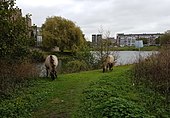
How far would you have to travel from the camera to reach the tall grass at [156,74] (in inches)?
498

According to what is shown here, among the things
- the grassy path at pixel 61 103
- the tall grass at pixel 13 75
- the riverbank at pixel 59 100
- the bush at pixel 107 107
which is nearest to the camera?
the bush at pixel 107 107

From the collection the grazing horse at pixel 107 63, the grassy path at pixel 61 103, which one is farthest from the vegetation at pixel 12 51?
the grazing horse at pixel 107 63

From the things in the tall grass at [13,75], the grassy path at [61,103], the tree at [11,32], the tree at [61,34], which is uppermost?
the tree at [61,34]

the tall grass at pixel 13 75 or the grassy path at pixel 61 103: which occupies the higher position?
the tall grass at pixel 13 75

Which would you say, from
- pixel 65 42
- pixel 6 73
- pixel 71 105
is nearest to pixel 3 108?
pixel 71 105

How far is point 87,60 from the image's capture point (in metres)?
30.1

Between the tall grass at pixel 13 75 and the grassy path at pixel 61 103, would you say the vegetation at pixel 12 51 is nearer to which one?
the tall grass at pixel 13 75

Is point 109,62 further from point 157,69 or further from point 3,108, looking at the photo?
point 3,108

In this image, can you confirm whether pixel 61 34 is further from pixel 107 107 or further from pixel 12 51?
pixel 107 107

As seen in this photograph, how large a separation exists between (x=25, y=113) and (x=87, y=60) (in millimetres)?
20587

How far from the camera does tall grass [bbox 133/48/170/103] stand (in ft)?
41.5

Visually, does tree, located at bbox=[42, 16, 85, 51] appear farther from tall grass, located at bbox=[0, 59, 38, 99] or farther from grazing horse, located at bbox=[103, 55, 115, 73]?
tall grass, located at bbox=[0, 59, 38, 99]

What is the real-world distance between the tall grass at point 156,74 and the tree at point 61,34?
41.3m

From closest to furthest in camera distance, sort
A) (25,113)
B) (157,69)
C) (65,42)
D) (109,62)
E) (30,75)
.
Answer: (25,113) → (157,69) → (30,75) → (109,62) → (65,42)
